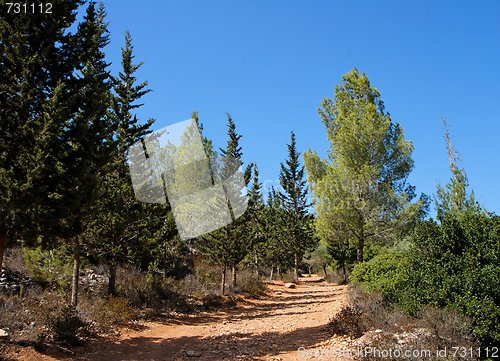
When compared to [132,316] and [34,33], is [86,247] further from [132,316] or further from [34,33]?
[34,33]

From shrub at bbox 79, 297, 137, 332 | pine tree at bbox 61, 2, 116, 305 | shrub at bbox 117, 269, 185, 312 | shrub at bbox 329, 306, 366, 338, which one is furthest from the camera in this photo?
shrub at bbox 117, 269, 185, 312

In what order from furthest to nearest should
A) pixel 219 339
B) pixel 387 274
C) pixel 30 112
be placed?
pixel 387 274, pixel 219 339, pixel 30 112

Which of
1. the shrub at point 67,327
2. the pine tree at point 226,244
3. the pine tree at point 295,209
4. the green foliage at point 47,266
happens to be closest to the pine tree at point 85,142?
the shrub at point 67,327

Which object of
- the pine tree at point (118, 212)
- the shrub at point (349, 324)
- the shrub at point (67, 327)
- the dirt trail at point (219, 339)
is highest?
the pine tree at point (118, 212)

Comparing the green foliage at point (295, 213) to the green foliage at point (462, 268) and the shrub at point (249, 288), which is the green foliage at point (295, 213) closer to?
the shrub at point (249, 288)

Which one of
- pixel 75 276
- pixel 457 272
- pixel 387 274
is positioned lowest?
pixel 387 274

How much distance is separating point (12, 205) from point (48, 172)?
949mm

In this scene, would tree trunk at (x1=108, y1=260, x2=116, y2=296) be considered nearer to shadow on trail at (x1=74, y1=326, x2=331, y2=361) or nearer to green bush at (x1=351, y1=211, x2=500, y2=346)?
shadow on trail at (x1=74, y1=326, x2=331, y2=361)

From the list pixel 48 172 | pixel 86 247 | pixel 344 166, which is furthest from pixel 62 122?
pixel 344 166

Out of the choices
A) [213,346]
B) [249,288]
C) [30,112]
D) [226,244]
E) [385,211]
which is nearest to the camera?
[30,112]

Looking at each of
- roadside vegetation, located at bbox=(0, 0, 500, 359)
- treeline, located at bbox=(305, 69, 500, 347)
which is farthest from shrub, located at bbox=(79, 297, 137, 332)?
treeline, located at bbox=(305, 69, 500, 347)

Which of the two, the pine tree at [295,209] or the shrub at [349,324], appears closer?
the shrub at [349,324]

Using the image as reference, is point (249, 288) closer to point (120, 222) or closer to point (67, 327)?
point (120, 222)

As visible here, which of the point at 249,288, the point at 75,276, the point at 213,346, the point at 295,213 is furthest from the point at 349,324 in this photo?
the point at 295,213
